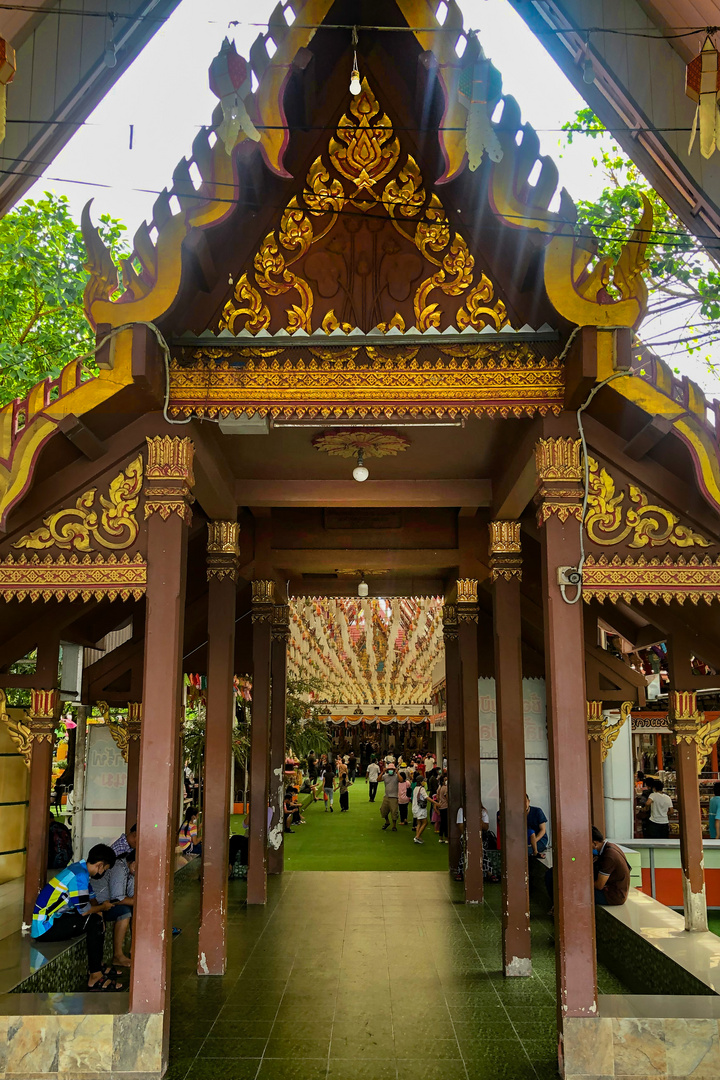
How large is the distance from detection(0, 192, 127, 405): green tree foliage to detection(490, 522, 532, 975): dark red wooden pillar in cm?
676

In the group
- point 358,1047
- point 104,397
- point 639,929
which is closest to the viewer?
point 104,397

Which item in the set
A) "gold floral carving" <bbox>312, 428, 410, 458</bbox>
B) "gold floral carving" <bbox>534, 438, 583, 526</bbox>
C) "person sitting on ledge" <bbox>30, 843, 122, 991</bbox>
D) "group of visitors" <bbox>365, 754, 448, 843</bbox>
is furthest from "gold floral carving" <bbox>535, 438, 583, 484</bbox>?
"group of visitors" <bbox>365, 754, 448, 843</bbox>

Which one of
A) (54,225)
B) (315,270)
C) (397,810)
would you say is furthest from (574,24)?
(397,810)

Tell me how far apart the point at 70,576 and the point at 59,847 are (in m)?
7.91

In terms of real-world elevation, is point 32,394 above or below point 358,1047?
above

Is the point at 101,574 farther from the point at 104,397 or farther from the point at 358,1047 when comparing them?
the point at 358,1047

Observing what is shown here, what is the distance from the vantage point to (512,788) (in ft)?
22.8

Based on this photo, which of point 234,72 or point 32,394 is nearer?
point 234,72

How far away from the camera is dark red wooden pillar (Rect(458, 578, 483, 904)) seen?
9.93 meters

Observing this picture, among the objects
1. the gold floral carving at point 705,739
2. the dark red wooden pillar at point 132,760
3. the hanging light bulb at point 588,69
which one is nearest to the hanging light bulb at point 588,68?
the hanging light bulb at point 588,69

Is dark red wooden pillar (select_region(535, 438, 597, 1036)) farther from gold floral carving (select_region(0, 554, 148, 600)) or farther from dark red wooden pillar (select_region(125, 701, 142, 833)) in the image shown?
dark red wooden pillar (select_region(125, 701, 142, 833))

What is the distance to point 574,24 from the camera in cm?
667

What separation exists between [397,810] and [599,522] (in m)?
15.4

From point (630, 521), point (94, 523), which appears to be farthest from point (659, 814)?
point (94, 523)
